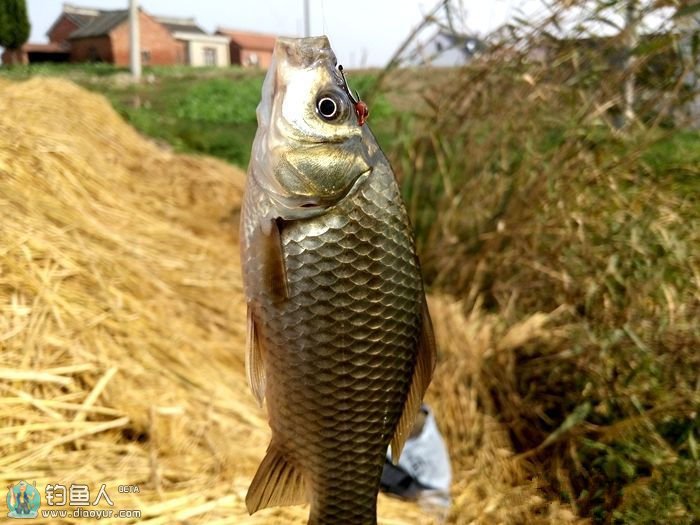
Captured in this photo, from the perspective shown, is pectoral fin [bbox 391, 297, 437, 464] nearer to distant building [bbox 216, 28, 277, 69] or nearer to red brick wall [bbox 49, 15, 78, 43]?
distant building [bbox 216, 28, 277, 69]

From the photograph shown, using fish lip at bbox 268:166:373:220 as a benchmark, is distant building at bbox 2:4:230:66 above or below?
above

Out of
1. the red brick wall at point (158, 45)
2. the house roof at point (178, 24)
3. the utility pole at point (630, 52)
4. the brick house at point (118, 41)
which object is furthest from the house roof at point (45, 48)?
the utility pole at point (630, 52)

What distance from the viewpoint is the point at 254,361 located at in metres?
1.08

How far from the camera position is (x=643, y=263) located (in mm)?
2730

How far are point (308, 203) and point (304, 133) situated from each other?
112mm

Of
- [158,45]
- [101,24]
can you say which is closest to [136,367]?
[101,24]

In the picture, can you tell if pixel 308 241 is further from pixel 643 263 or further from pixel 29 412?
pixel 643 263

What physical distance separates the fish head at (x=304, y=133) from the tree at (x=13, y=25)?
→ 27362 mm

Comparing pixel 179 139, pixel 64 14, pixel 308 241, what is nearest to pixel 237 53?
pixel 64 14

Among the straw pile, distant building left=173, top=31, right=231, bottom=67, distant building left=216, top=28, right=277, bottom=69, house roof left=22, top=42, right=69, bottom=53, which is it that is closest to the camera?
the straw pile

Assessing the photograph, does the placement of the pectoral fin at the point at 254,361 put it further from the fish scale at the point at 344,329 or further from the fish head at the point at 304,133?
the fish head at the point at 304,133

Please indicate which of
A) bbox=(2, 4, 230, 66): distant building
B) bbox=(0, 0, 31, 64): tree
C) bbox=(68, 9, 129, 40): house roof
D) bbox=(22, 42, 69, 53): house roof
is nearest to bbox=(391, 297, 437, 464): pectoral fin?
bbox=(0, 0, 31, 64): tree

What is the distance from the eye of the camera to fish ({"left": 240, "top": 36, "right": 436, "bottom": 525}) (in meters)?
0.99

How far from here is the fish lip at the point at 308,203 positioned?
1.00 m
